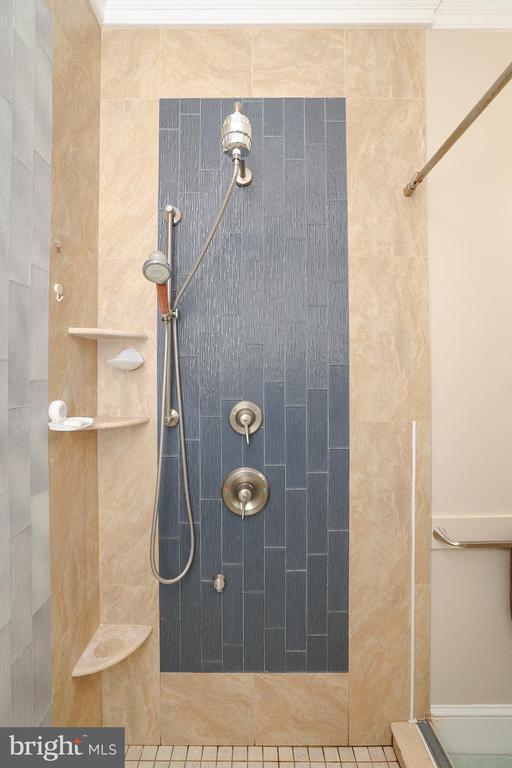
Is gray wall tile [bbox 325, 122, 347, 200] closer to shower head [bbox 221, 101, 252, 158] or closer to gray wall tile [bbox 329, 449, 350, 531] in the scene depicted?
shower head [bbox 221, 101, 252, 158]

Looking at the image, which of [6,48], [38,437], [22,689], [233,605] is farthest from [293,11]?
[22,689]

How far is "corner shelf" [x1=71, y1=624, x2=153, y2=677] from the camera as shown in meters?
1.38

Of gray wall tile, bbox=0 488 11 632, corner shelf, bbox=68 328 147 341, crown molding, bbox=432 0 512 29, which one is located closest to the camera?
gray wall tile, bbox=0 488 11 632

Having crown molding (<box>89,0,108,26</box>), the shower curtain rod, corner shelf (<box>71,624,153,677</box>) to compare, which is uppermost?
crown molding (<box>89,0,108,26</box>)

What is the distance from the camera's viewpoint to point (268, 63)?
1569 millimetres

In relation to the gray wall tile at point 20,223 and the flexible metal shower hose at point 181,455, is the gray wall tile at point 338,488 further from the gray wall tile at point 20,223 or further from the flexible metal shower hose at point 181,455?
the gray wall tile at point 20,223

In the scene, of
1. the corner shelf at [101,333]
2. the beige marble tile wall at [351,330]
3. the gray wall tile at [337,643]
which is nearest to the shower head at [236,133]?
the beige marble tile wall at [351,330]

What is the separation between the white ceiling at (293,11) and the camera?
1545mm

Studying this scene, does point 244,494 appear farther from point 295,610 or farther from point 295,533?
point 295,610

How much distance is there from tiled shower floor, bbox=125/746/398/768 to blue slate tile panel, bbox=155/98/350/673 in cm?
27

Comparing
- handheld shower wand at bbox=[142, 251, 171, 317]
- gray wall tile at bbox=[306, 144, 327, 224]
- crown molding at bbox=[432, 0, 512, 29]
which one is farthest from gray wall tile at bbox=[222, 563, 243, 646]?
crown molding at bbox=[432, 0, 512, 29]

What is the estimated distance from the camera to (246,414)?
5.06ft

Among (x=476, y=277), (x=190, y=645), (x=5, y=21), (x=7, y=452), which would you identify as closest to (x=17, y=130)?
(x=5, y=21)

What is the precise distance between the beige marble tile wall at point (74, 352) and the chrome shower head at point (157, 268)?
0.26 meters
